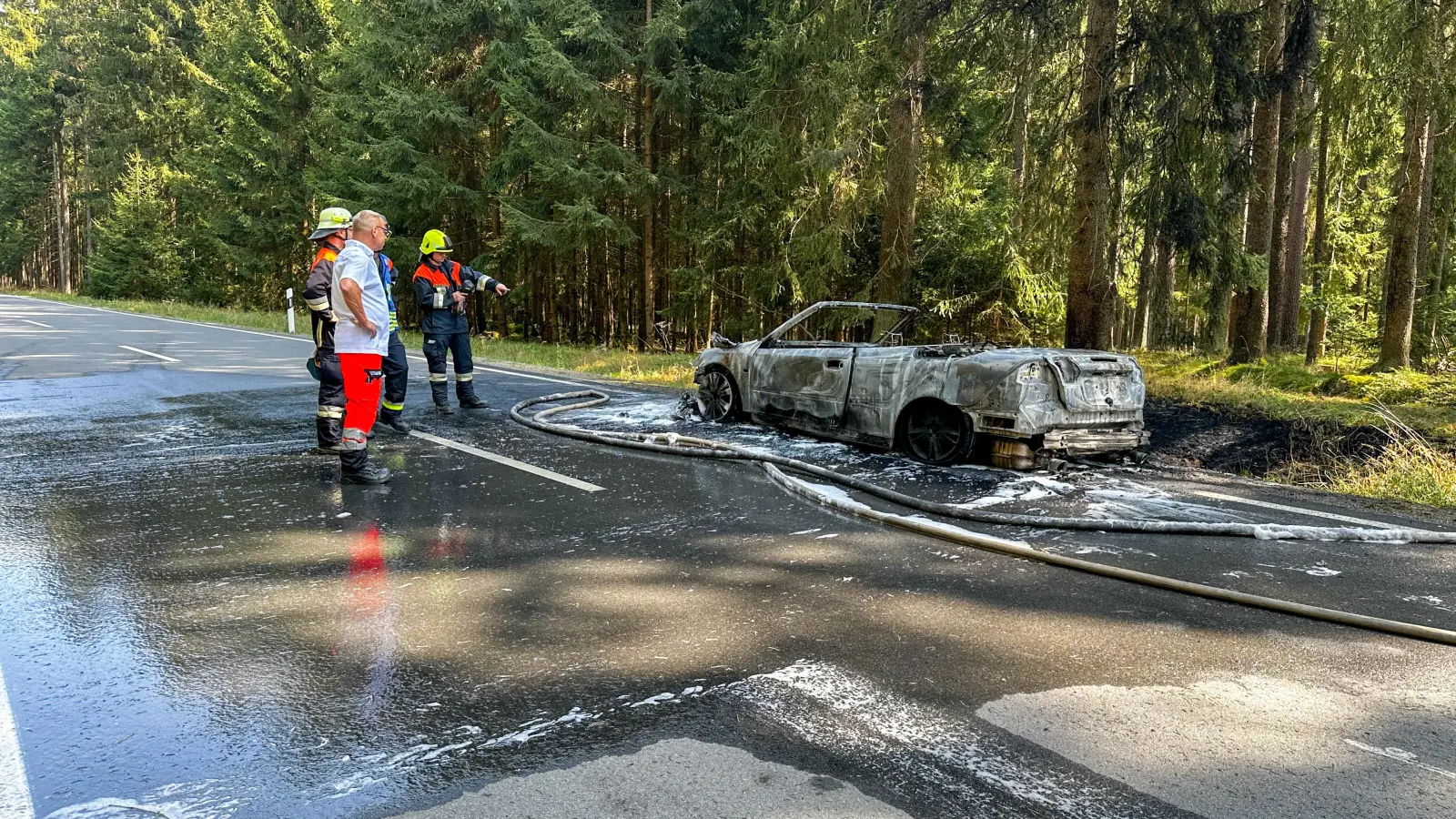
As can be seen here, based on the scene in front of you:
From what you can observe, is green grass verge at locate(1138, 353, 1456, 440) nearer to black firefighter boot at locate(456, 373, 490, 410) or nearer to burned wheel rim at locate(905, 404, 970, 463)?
burned wheel rim at locate(905, 404, 970, 463)

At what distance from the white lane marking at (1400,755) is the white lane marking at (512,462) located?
4.40 meters

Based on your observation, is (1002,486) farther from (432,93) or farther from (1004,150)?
(432,93)

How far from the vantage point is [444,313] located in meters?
9.44

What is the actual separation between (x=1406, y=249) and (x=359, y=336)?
600 inches

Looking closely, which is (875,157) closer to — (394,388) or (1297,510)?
(394,388)

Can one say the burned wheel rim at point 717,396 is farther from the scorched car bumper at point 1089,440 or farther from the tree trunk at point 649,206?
the tree trunk at point 649,206

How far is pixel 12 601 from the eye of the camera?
3781 mm

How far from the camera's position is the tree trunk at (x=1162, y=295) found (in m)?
10.7

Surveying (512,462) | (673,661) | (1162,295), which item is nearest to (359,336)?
(512,462)

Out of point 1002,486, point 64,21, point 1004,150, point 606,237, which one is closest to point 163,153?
point 64,21

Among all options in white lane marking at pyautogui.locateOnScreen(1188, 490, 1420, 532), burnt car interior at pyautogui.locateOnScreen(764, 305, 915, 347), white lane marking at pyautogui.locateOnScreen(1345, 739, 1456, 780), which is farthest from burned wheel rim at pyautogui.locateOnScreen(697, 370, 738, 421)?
white lane marking at pyautogui.locateOnScreen(1345, 739, 1456, 780)

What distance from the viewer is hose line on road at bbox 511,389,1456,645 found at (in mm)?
3736

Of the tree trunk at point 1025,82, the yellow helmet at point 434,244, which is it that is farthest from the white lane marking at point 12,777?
the tree trunk at point 1025,82

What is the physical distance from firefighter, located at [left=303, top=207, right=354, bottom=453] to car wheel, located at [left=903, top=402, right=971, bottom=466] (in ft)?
14.8
